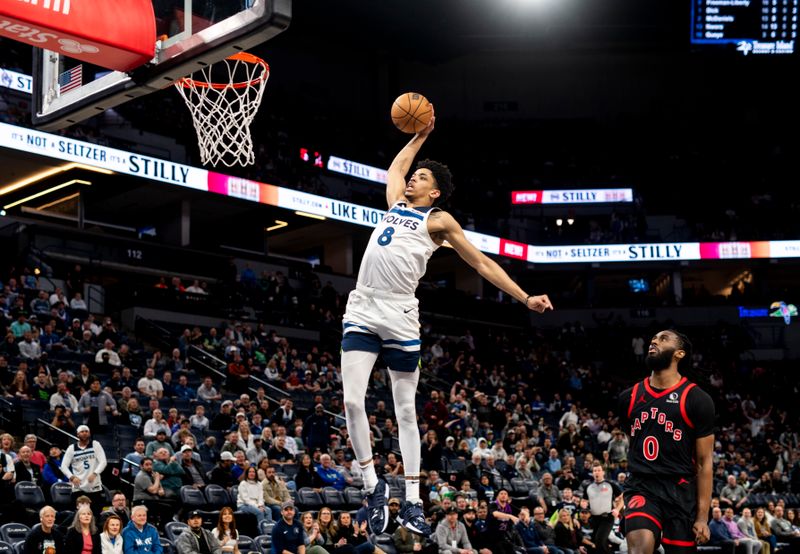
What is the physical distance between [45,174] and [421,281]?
626 inches

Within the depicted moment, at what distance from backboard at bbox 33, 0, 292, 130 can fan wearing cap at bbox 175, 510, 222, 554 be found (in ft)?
22.1

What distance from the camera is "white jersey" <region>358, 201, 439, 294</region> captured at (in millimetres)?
6922

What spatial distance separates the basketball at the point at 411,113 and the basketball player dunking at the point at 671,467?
2367mm

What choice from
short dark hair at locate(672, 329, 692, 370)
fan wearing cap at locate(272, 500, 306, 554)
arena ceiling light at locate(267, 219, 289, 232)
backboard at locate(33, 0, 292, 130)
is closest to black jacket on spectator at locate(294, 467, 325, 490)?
fan wearing cap at locate(272, 500, 306, 554)

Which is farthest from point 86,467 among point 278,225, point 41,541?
point 278,225

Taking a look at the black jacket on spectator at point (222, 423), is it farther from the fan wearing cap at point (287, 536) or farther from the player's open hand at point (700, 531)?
the player's open hand at point (700, 531)

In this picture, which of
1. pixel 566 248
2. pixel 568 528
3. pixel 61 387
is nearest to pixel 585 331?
pixel 566 248

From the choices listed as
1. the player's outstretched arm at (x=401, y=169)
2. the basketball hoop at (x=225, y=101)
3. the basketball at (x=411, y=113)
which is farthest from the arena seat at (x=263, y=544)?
the basketball at (x=411, y=113)

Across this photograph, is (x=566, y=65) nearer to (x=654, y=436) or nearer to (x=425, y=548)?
(x=425, y=548)

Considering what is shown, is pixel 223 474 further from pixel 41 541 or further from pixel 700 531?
pixel 700 531

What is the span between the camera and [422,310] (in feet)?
120

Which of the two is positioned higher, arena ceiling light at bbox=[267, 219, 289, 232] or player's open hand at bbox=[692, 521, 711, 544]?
arena ceiling light at bbox=[267, 219, 289, 232]

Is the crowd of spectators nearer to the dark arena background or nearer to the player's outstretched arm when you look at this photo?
the dark arena background

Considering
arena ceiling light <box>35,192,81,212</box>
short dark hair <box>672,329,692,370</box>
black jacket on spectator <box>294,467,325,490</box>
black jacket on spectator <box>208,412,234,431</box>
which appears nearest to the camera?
short dark hair <box>672,329,692,370</box>
